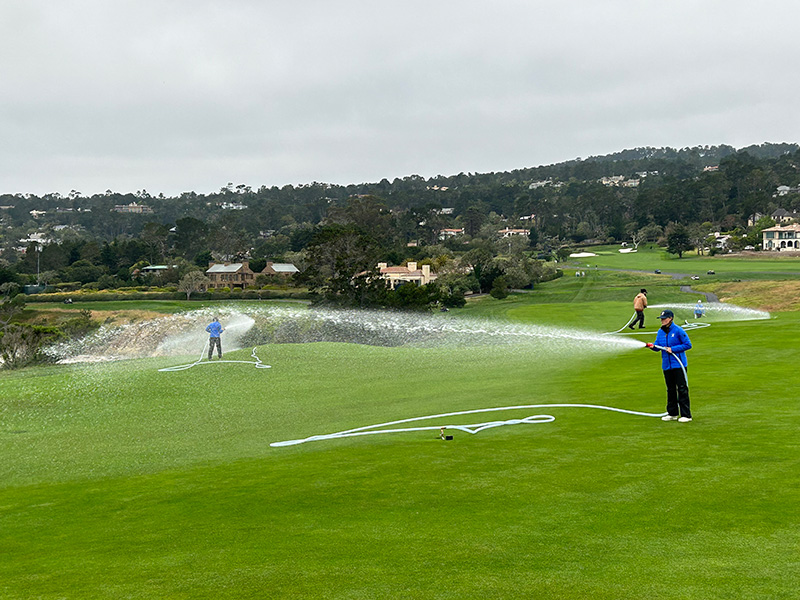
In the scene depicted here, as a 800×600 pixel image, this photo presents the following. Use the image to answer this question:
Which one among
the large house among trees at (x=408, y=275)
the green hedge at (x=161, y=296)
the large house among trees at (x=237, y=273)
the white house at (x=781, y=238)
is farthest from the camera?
the white house at (x=781, y=238)

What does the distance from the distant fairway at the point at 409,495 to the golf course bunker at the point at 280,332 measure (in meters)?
26.2

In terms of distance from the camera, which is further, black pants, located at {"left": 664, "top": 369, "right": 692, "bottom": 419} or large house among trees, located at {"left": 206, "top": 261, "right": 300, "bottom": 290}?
large house among trees, located at {"left": 206, "top": 261, "right": 300, "bottom": 290}

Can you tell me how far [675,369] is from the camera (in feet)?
51.0

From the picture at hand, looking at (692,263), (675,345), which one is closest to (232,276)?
(692,263)

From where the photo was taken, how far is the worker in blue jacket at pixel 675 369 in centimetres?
1527

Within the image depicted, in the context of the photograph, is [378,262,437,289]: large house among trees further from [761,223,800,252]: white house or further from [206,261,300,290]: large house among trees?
[761,223,800,252]: white house

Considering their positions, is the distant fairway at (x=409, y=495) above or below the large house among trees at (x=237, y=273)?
above

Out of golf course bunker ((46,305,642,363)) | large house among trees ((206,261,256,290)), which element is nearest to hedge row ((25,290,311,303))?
large house among trees ((206,261,256,290))

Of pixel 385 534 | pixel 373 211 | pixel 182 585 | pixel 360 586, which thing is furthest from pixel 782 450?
pixel 373 211

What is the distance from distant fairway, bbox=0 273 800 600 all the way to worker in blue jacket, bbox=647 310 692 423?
50 centimetres

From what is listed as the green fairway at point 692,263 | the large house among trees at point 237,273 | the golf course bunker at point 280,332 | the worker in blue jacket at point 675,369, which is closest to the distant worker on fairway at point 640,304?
the golf course bunker at point 280,332

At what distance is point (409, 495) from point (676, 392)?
23.8 ft

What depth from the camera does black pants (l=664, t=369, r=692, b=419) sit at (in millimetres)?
15242

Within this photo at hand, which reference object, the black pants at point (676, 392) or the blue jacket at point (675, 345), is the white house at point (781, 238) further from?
the black pants at point (676, 392)
